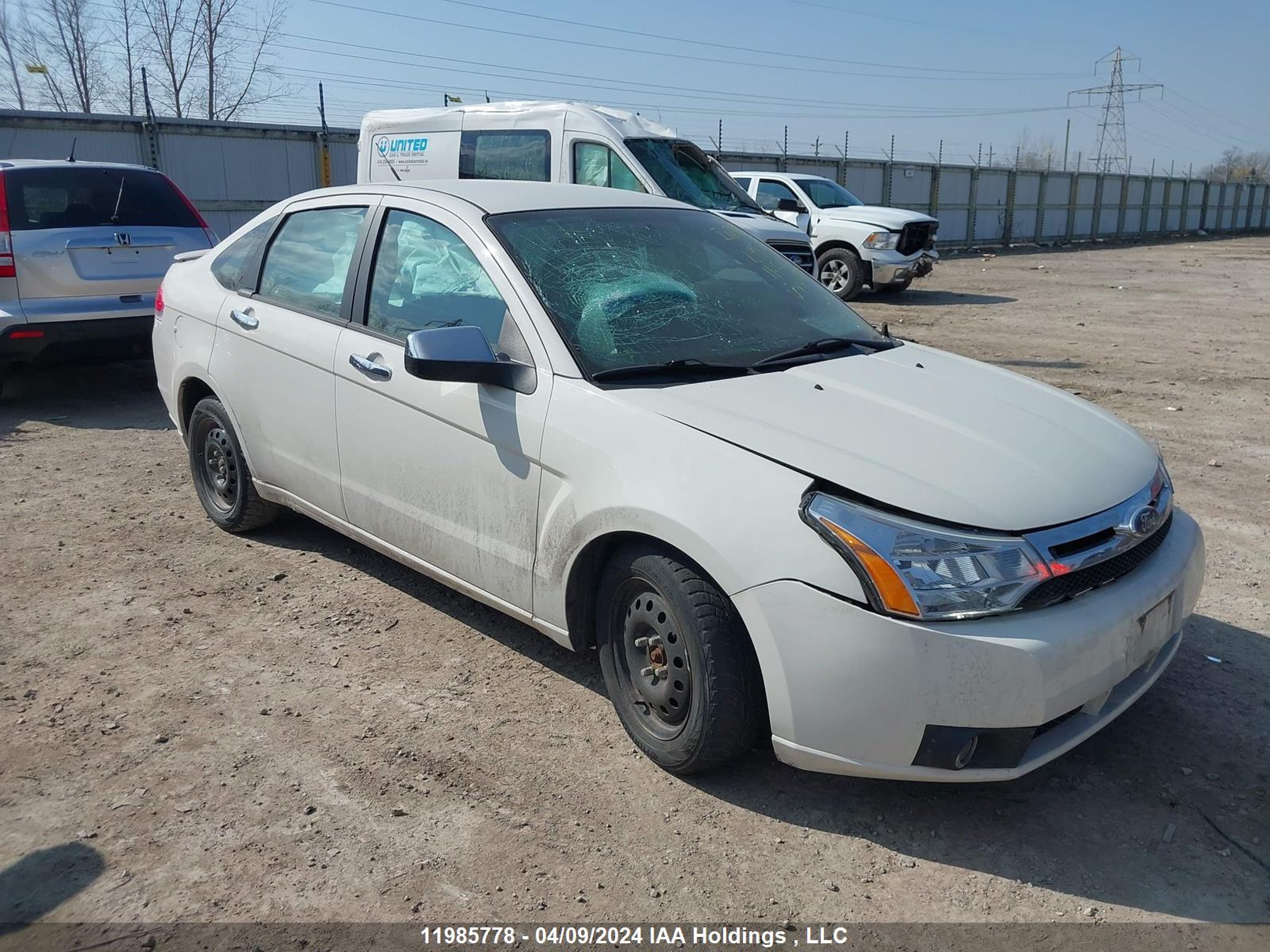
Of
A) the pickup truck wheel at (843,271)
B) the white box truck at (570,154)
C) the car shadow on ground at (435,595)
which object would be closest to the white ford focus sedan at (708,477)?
the car shadow on ground at (435,595)

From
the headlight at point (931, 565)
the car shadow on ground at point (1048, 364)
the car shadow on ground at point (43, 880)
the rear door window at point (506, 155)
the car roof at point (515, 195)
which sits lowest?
the car shadow on ground at point (43, 880)

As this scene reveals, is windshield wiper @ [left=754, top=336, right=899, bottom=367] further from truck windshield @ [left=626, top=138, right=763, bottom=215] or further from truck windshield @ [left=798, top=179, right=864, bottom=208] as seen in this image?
truck windshield @ [left=798, top=179, right=864, bottom=208]

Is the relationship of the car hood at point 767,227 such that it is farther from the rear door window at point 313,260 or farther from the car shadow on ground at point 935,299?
the rear door window at point 313,260

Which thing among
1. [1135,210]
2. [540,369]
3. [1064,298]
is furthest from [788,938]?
[1135,210]

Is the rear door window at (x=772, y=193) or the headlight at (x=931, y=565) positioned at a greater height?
the rear door window at (x=772, y=193)

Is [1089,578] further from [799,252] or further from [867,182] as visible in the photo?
[867,182]

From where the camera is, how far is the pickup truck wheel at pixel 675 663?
2914 mm

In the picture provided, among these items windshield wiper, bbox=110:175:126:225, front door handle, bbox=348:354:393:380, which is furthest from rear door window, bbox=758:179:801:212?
front door handle, bbox=348:354:393:380

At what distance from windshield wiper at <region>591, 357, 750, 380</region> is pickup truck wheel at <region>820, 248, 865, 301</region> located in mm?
13055

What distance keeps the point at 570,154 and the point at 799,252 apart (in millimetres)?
2826

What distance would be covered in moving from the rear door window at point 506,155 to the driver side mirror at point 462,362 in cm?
809

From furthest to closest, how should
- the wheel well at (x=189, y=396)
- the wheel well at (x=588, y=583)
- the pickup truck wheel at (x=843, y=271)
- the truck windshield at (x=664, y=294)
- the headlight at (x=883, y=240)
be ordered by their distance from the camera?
1. the pickup truck wheel at (x=843, y=271)
2. the headlight at (x=883, y=240)
3. the wheel well at (x=189, y=396)
4. the truck windshield at (x=664, y=294)
5. the wheel well at (x=588, y=583)

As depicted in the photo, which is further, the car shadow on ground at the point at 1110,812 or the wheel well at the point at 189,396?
the wheel well at the point at 189,396

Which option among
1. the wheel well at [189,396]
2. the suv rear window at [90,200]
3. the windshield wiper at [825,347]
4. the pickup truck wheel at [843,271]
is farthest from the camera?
the pickup truck wheel at [843,271]
